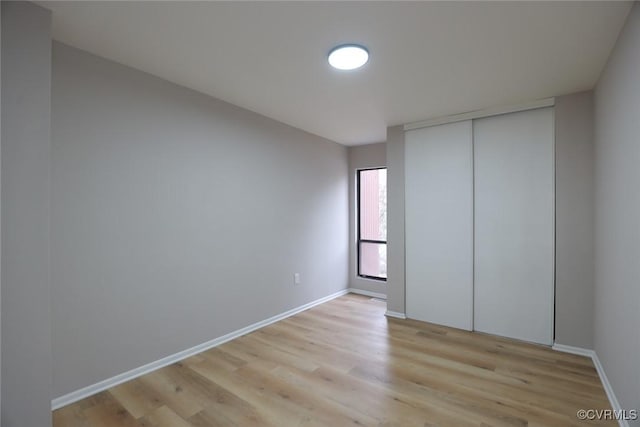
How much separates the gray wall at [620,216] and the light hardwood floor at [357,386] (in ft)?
1.42

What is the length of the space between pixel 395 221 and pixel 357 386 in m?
2.19

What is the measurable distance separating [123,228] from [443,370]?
2.90 meters

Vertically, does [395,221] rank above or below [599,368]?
above

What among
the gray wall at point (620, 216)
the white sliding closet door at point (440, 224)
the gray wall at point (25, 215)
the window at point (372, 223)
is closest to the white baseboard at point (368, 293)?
the window at point (372, 223)

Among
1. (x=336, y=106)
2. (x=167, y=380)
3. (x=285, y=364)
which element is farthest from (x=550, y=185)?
(x=167, y=380)

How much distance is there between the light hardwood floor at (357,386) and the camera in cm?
202

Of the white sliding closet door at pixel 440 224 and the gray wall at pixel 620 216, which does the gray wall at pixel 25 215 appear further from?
the white sliding closet door at pixel 440 224

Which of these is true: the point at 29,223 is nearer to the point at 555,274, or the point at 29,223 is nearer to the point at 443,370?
the point at 443,370

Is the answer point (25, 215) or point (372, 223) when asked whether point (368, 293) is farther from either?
point (25, 215)

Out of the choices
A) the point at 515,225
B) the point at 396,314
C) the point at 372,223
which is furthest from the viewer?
the point at 372,223

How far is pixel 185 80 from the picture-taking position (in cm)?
271

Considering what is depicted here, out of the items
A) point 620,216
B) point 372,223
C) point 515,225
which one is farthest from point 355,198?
point 620,216

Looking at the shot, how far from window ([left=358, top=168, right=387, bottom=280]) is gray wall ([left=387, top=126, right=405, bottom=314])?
96 cm

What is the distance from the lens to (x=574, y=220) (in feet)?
9.58
